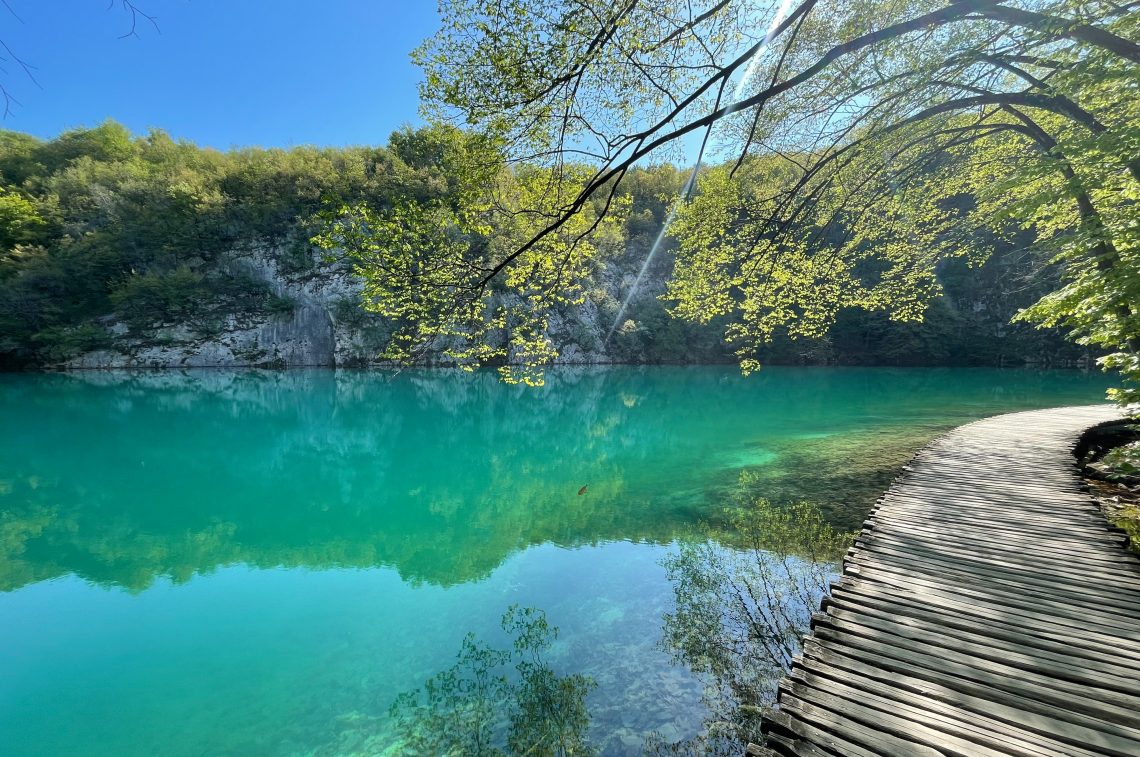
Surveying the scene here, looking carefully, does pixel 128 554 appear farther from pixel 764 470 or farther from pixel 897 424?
pixel 897 424

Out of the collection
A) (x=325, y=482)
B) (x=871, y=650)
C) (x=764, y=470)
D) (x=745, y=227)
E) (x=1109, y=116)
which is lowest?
(x=325, y=482)

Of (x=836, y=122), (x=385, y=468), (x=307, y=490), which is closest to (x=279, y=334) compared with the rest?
(x=385, y=468)

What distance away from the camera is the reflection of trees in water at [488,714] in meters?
4.41

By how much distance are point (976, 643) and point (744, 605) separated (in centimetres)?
335

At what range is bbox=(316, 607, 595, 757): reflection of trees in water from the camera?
4.41m

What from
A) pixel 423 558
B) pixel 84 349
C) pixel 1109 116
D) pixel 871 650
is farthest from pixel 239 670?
pixel 84 349

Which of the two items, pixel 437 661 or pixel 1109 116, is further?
pixel 1109 116

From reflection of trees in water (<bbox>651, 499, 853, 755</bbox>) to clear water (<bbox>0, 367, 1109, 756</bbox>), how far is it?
303 millimetres

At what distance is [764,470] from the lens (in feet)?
43.2

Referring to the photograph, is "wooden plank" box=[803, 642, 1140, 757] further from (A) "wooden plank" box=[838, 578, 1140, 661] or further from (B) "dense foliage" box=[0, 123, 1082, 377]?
(B) "dense foliage" box=[0, 123, 1082, 377]

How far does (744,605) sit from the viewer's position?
6512 millimetres

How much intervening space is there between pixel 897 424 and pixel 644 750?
19.4m

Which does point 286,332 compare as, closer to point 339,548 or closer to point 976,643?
point 339,548

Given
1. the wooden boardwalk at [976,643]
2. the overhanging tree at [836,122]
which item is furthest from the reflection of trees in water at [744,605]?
the overhanging tree at [836,122]
